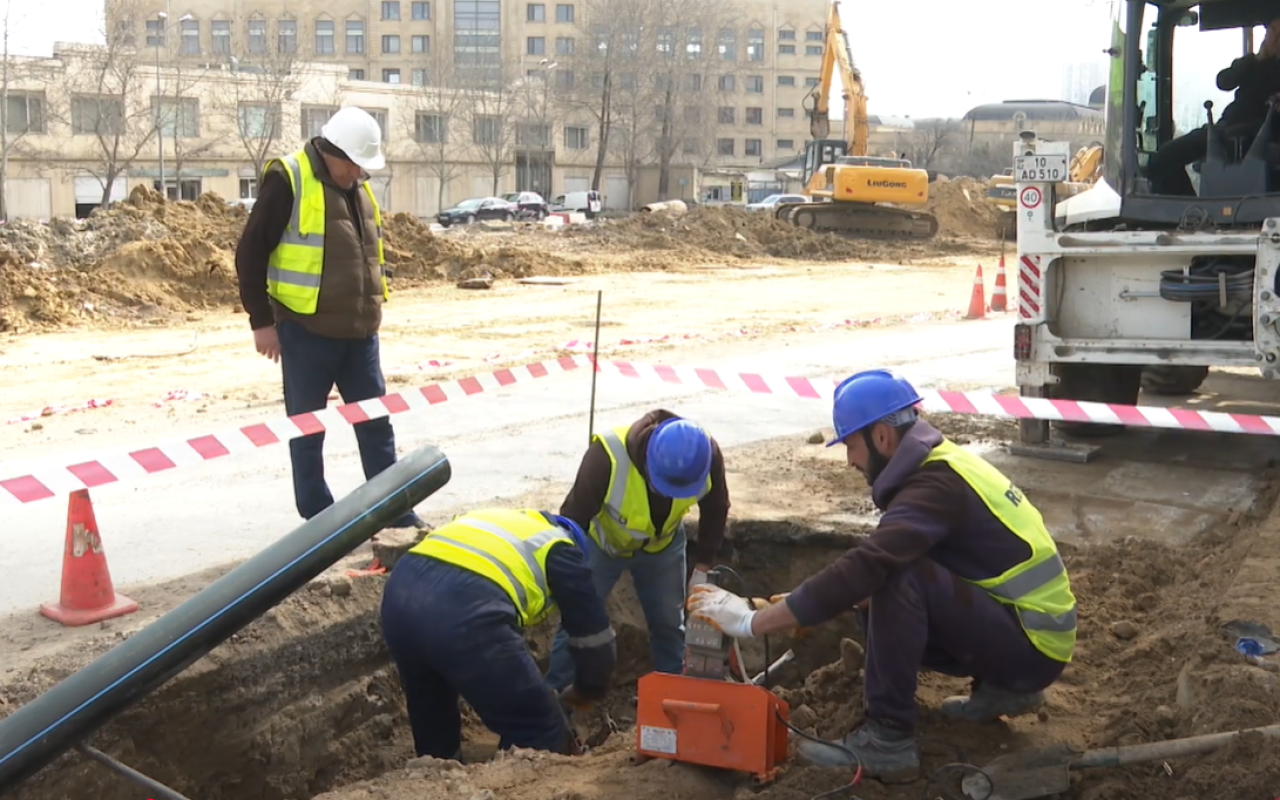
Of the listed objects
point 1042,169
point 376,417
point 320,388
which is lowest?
point 376,417

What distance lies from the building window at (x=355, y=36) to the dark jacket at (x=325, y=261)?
3425 inches

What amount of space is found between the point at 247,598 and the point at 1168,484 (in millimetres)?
5770

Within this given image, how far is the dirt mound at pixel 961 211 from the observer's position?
33344 millimetres

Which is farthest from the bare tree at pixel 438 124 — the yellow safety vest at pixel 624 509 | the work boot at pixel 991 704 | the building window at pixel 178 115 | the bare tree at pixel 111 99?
the work boot at pixel 991 704

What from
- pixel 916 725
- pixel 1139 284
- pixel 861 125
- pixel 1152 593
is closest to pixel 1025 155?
pixel 1139 284

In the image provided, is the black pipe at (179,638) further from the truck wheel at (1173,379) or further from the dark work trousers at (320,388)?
the truck wheel at (1173,379)

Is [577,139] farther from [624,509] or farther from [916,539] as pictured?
[916,539]

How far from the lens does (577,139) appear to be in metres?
71.0

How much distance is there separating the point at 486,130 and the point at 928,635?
6214cm

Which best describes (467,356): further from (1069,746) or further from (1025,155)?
(1069,746)

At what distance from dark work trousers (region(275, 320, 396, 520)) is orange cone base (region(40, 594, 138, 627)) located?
0.95 m

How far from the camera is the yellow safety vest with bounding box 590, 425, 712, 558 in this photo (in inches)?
195

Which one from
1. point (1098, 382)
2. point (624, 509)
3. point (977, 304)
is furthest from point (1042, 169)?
point (977, 304)

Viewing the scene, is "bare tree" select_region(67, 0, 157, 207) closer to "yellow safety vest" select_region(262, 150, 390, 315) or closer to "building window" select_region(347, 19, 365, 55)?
"building window" select_region(347, 19, 365, 55)
